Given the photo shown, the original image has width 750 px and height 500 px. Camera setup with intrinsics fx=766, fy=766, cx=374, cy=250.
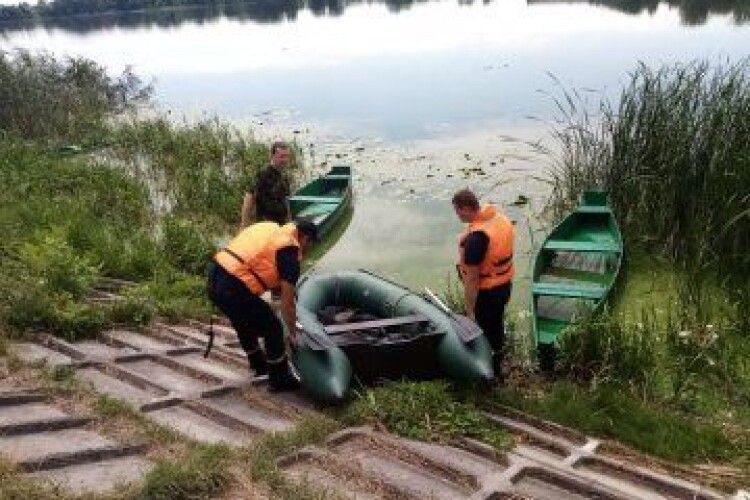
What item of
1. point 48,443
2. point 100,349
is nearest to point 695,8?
point 100,349

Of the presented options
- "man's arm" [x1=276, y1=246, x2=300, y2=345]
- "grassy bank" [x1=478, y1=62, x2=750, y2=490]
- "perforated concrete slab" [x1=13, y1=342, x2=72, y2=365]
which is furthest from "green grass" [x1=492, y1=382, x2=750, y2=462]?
"perforated concrete slab" [x1=13, y1=342, x2=72, y2=365]

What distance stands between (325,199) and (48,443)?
26.2ft

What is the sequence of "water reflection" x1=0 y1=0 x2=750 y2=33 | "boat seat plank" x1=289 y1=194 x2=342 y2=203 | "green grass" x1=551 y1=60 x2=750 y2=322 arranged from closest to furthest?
"green grass" x1=551 y1=60 x2=750 y2=322 → "boat seat plank" x1=289 y1=194 x2=342 y2=203 → "water reflection" x1=0 y1=0 x2=750 y2=33

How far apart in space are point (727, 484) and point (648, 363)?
1.71m

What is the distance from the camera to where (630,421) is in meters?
5.48

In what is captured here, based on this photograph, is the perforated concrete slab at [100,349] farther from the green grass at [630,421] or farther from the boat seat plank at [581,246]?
the boat seat plank at [581,246]

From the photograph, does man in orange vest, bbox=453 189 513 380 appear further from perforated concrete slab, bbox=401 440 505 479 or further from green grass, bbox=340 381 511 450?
perforated concrete slab, bbox=401 440 505 479

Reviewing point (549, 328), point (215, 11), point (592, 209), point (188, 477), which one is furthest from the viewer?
point (215, 11)

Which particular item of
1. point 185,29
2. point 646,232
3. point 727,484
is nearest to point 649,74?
point 646,232

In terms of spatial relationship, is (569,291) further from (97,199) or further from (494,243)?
(97,199)

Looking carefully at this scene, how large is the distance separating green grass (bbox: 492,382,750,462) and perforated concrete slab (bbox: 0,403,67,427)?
10.3ft

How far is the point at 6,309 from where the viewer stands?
21.8 feet

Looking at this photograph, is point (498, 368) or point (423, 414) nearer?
point (423, 414)

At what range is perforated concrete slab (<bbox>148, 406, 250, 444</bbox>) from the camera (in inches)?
196
